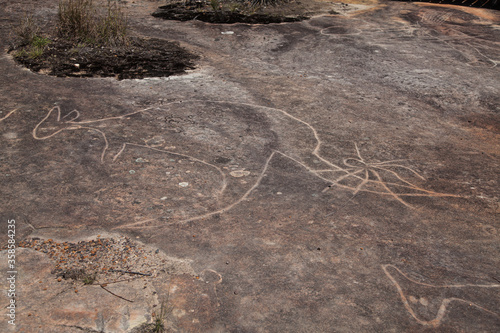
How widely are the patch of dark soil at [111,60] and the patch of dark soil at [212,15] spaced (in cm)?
191

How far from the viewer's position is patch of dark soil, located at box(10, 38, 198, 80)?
21.4 ft

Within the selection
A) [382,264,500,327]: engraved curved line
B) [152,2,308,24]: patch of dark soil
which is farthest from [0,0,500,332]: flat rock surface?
[152,2,308,24]: patch of dark soil

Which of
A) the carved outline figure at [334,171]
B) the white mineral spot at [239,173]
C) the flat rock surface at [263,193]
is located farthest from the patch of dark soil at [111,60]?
the white mineral spot at [239,173]

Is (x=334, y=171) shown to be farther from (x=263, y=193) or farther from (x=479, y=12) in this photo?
(x=479, y=12)

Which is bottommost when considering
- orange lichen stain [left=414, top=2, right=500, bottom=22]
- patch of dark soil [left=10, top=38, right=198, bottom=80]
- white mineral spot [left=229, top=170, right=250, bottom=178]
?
white mineral spot [left=229, top=170, right=250, bottom=178]

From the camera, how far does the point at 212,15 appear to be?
9453 mm

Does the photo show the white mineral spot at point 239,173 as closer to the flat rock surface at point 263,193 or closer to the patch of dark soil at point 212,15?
the flat rock surface at point 263,193

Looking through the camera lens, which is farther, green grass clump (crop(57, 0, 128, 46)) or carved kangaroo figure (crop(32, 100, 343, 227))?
green grass clump (crop(57, 0, 128, 46))

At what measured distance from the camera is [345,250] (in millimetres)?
3447

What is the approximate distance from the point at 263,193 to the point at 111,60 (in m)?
4.07

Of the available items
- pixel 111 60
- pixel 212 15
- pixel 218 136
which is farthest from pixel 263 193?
pixel 212 15

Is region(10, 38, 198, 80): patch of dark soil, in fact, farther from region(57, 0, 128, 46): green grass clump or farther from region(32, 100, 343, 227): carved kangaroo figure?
region(32, 100, 343, 227): carved kangaroo figure

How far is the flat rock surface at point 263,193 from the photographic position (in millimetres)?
2895

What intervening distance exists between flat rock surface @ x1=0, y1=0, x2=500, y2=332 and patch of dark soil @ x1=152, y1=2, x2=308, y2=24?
2.14 m
